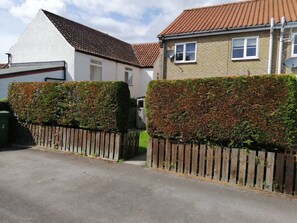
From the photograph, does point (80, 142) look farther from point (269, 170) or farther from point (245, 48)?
point (245, 48)

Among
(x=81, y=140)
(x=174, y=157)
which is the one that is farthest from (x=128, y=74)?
(x=174, y=157)

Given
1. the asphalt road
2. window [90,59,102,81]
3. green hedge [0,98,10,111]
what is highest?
window [90,59,102,81]

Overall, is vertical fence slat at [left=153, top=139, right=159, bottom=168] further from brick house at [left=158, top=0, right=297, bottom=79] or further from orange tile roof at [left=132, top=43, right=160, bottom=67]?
orange tile roof at [left=132, top=43, right=160, bottom=67]

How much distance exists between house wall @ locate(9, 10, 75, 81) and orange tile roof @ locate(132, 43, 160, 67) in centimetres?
898

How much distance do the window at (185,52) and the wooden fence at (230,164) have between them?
964cm

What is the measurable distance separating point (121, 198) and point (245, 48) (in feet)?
39.6

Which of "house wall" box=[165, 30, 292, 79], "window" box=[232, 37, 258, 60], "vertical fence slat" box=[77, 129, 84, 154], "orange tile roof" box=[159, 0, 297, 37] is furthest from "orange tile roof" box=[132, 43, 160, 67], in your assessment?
"vertical fence slat" box=[77, 129, 84, 154]

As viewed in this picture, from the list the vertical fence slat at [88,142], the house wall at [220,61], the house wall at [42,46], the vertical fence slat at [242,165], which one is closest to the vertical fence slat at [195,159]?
the vertical fence slat at [242,165]

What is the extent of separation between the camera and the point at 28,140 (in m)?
10.4

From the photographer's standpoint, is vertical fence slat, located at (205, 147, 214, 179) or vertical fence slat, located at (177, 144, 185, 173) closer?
vertical fence slat, located at (205, 147, 214, 179)

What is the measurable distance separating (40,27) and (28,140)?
11.2 metres

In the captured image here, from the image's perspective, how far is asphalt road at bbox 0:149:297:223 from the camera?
452cm

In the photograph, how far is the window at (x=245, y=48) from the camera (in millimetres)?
14172

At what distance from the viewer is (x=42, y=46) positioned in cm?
1834
